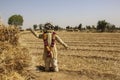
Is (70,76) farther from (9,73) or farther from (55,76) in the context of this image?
(9,73)

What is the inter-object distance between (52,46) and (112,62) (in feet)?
12.0

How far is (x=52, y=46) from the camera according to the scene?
33.2 feet

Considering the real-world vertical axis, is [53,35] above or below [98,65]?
above

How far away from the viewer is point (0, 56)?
7.14 meters

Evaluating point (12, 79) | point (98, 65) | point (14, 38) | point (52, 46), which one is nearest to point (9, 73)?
point (12, 79)

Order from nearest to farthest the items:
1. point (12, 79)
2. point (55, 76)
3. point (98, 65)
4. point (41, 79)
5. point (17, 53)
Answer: point (12, 79) < point (17, 53) < point (41, 79) < point (55, 76) < point (98, 65)

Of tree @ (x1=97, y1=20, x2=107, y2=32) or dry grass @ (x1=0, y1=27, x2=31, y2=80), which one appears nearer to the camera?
dry grass @ (x1=0, y1=27, x2=31, y2=80)

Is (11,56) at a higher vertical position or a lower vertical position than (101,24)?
lower

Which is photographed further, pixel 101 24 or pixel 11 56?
pixel 101 24

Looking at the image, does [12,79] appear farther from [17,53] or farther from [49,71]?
[49,71]

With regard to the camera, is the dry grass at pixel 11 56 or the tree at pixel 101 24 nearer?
the dry grass at pixel 11 56

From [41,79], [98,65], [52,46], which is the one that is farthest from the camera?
[98,65]

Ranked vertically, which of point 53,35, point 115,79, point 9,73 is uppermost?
point 53,35

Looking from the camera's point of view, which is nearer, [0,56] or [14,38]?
[0,56]
